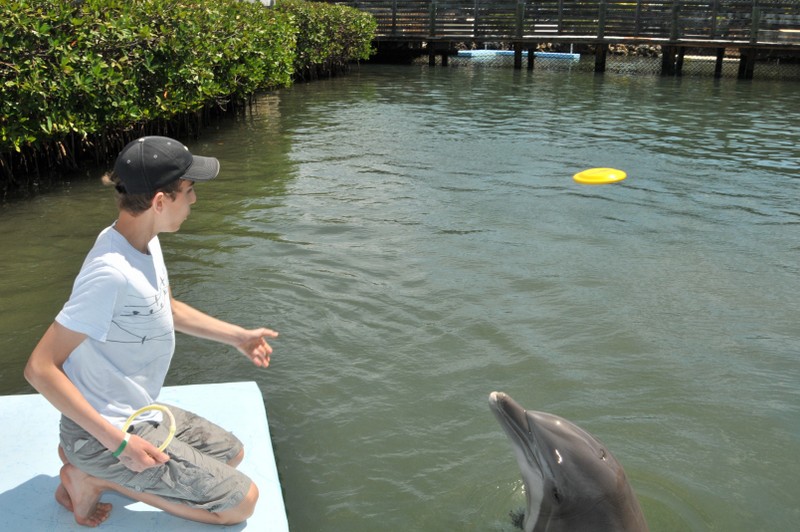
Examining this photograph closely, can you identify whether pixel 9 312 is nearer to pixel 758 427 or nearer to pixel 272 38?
pixel 758 427

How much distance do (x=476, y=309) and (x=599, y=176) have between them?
477cm

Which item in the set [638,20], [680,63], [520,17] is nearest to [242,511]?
[680,63]

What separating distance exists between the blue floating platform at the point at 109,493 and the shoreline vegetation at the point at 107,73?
512 centimetres

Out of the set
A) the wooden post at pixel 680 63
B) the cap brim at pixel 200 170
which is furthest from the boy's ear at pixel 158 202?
the wooden post at pixel 680 63

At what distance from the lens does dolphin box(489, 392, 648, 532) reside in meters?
2.83

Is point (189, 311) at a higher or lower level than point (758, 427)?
higher

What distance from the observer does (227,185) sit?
9.79m

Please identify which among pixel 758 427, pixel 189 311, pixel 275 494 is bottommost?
pixel 758 427

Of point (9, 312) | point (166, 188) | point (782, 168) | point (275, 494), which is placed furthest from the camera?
point (782, 168)

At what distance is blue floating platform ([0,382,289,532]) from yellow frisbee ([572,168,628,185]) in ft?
22.3

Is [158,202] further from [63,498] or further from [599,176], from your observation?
[599,176]

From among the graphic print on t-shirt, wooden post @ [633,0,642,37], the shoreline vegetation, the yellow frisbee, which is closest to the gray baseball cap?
the graphic print on t-shirt

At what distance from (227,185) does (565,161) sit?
4.95m

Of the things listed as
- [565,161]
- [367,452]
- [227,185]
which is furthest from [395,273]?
[565,161]
